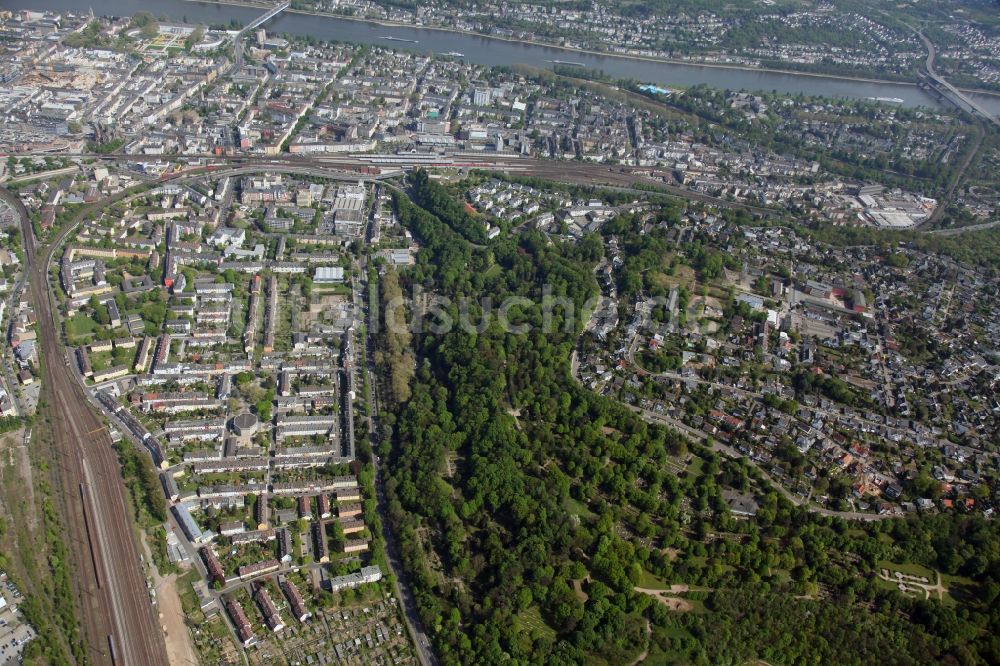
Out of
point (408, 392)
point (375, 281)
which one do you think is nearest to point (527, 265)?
point (375, 281)

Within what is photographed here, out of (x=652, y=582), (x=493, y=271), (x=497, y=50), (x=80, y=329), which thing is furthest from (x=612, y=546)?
(x=497, y=50)

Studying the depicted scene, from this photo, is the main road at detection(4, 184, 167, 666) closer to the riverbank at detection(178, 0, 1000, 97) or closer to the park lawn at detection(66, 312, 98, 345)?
the park lawn at detection(66, 312, 98, 345)

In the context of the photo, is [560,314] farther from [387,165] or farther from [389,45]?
[389,45]

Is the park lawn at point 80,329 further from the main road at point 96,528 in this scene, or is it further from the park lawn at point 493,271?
the park lawn at point 493,271

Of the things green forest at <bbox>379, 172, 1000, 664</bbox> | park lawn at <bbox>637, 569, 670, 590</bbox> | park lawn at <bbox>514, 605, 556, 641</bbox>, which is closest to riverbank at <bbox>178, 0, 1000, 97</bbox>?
green forest at <bbox>379, 172, 1000, 664</bbox>

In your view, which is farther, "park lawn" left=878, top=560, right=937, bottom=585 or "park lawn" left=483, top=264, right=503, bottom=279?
"park lawn" left=483, top=264, right=503, bottom=279
